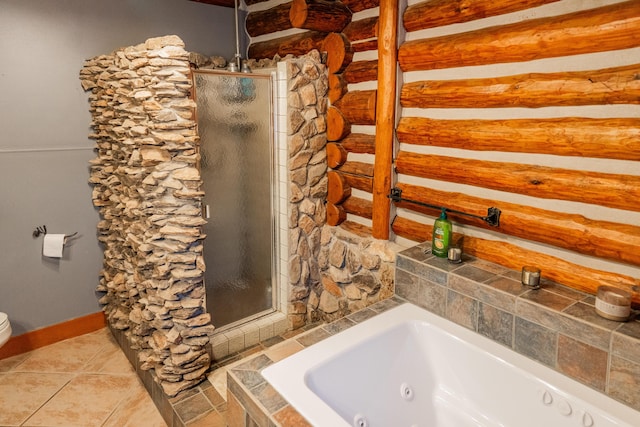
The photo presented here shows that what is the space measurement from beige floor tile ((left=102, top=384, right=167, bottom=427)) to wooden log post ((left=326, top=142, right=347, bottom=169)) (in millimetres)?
1890

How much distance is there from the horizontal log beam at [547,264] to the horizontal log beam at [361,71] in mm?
954

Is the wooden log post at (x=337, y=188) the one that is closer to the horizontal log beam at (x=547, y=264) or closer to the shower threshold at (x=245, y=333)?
the horizontal log beam at (x=547, y=264)

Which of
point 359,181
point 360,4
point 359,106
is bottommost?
point 359,181

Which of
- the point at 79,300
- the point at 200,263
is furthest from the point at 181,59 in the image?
the point at 79,300

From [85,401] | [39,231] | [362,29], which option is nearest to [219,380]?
[85,401]

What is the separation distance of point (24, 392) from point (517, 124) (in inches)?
127

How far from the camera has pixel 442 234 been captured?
227cm

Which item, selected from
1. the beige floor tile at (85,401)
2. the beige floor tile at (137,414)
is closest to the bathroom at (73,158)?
the beige floor tile at (85,401)

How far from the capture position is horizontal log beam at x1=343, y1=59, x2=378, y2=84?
8.54ft

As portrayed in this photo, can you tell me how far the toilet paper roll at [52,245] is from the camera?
2.97 meters

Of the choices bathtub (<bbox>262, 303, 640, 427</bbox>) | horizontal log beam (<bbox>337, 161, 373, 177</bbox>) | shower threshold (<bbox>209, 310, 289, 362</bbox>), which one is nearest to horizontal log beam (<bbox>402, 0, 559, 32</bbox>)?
horizontal log beam (<bbox>337, 161, 373, 177</bbox>)

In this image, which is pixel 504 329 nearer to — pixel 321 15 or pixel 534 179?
pixel 534 179

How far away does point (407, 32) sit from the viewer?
2.46m

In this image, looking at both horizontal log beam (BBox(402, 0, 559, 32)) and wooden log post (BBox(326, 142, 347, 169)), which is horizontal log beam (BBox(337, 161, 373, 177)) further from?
horizontal log beam (BBox(402, 0, 559, 32))
